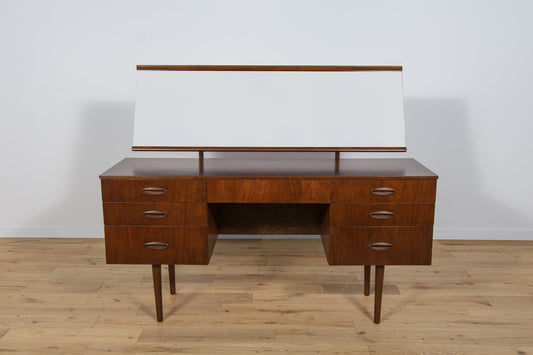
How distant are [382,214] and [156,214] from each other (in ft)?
3.12

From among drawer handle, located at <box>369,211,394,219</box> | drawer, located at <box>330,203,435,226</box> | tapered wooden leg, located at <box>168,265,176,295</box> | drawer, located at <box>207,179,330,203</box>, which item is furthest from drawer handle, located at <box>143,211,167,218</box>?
drawer handle, located at <box>369,211,394,219</box>

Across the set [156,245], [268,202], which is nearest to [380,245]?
[268,202]

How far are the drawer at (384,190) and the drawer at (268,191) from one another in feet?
0.22

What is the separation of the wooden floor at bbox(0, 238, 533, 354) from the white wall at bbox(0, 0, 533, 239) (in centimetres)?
48

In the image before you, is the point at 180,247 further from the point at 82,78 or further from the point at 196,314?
the point at 82,78

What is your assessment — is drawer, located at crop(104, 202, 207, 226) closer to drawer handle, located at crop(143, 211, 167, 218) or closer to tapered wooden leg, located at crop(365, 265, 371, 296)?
drawer handle, located at crop(143, 211, 167, 218)

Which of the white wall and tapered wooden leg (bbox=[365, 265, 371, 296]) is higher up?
the white wall

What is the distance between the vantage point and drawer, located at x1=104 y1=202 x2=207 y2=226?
1.98 m

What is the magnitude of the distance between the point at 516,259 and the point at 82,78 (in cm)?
286

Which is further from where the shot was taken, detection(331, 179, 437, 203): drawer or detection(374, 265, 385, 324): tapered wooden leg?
detection(374, 265, 385, 324): tapered wooden leg

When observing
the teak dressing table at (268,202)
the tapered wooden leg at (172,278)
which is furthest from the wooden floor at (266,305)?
the teak dressing table at (268,202)

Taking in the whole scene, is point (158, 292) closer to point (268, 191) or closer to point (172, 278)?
point (172, 278)

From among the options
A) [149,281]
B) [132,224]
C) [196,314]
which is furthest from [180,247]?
[149,281]

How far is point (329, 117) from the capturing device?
221 centimetres
